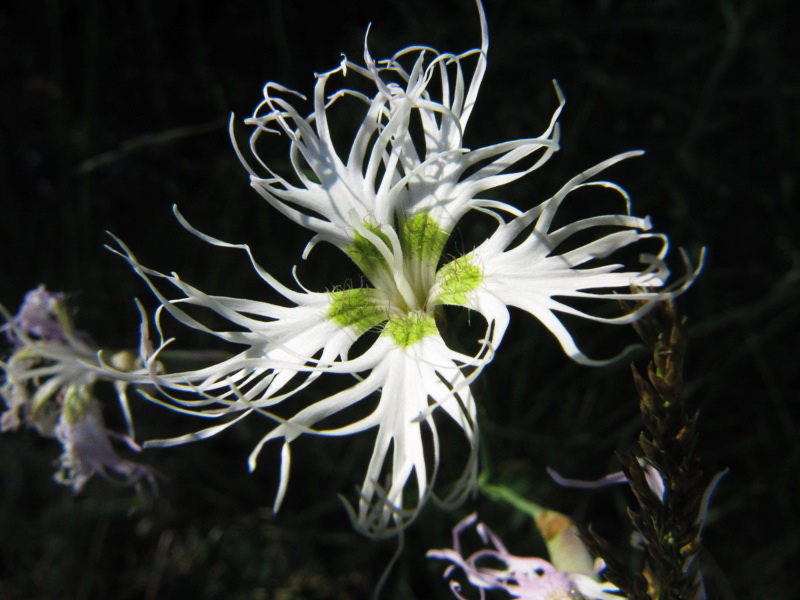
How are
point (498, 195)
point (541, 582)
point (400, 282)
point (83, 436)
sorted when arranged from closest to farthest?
point (541, 582) < point (400, 282) < point (83, 436) < point (498, 195)

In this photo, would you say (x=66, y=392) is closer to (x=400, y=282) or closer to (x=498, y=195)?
(x=400, y=282)

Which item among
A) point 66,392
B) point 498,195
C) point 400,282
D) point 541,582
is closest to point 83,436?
point 66,392

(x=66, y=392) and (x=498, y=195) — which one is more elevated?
(x=498, y=195)

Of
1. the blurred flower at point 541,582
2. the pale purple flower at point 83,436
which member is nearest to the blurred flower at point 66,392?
the pale purple flower at point 83,436

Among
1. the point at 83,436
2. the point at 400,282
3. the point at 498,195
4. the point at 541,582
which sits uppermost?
the point at 498,195

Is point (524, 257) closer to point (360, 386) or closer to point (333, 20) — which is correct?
point (360, 386)

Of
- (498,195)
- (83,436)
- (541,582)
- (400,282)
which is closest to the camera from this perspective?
(541,582)

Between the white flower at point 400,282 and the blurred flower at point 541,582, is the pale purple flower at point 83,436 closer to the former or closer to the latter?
the white flower at point 400,282

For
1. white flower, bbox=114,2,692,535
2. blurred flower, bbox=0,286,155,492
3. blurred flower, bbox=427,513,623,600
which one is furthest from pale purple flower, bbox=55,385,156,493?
blurred flower, bbox=427,513,623,600
